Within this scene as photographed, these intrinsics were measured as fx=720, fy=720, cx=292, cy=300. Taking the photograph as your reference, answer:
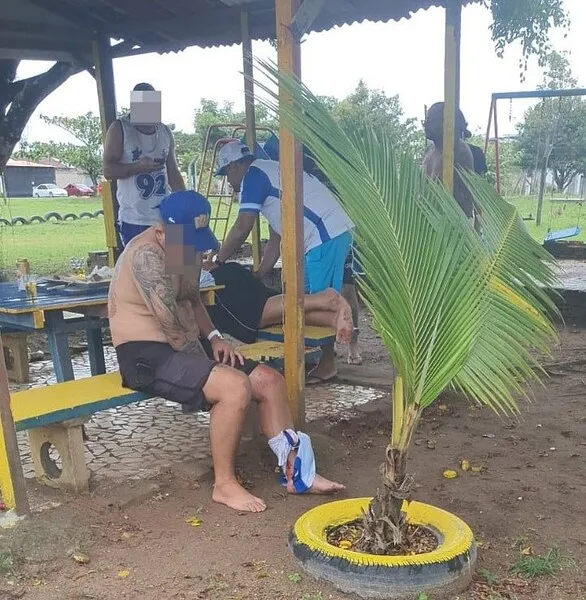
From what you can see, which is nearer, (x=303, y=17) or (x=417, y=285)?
(x=417, y=285)

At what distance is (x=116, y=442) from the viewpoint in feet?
13.3

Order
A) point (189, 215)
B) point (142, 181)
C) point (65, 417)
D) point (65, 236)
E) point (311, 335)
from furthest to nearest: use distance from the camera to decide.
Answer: point (65, 236)
point (142, 181)
point (311, 335)
point (189, 215)
point (65, 417)

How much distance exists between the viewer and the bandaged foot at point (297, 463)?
333cm

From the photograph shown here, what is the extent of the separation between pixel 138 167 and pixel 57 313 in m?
1.48

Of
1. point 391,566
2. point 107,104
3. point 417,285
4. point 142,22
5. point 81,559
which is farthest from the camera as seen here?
point 107,104

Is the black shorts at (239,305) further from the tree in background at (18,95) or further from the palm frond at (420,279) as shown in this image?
the tree in background at (18,95)

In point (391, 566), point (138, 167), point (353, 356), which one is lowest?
point (353, 356)

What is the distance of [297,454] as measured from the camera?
333 cm

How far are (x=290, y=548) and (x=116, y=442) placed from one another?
1.70 m

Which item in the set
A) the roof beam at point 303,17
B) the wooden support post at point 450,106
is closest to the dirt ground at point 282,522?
the wooden support post at point 450,106

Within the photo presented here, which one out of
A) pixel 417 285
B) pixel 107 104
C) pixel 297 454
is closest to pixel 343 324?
pixel 297 454

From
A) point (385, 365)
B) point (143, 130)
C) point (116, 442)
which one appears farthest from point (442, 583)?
point (143, 130)

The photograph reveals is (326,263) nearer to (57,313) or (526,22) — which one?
(57,313)

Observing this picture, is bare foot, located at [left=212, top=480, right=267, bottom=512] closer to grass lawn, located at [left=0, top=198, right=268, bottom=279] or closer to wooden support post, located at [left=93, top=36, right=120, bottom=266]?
wooden support post, located at [left=93, top=36, right=120, bottom=266]
